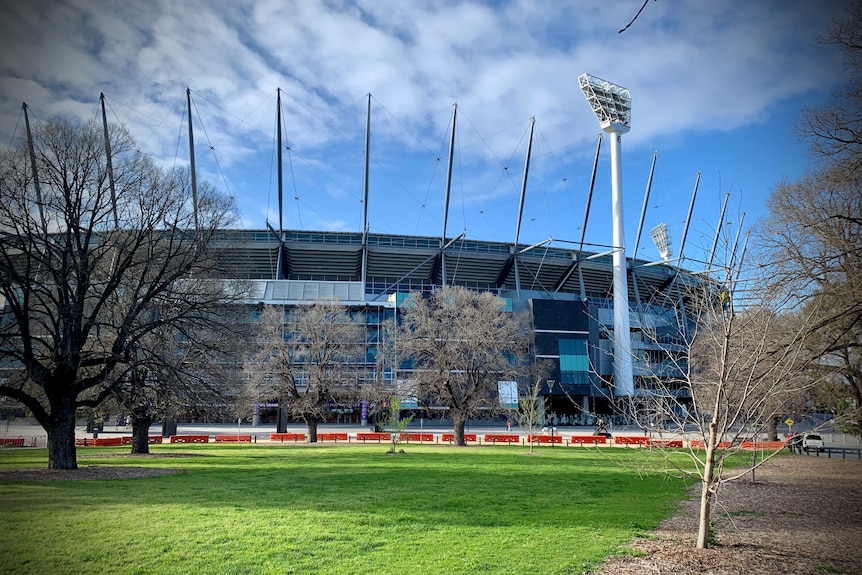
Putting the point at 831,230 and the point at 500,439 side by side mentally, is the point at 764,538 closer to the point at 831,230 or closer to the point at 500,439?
the point at 831,230

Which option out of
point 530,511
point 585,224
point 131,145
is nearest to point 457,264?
point 585,224

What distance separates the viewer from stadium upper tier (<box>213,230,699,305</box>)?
70.9 m

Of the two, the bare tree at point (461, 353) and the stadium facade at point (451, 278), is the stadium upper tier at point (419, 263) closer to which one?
the stadium facade at point (451, 278)

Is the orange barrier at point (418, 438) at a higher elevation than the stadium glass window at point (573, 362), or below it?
below

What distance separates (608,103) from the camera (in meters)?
77.1

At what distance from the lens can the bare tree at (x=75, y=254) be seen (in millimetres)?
15852

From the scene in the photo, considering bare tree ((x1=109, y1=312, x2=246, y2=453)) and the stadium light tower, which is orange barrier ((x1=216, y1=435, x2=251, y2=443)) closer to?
bare tree ((x1=109, y1=312, x2=246, y2=453))

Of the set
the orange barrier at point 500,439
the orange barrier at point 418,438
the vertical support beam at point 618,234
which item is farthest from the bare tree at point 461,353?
the vertical support beam at point 618,234

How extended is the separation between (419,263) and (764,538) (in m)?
65.4

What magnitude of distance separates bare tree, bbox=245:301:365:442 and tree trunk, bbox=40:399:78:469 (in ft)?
60.4

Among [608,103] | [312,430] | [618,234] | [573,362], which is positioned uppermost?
[608,103]

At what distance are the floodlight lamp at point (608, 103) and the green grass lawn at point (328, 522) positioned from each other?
225 ft

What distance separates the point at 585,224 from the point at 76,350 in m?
66.4

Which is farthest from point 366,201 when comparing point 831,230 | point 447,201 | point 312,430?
point 831,230
